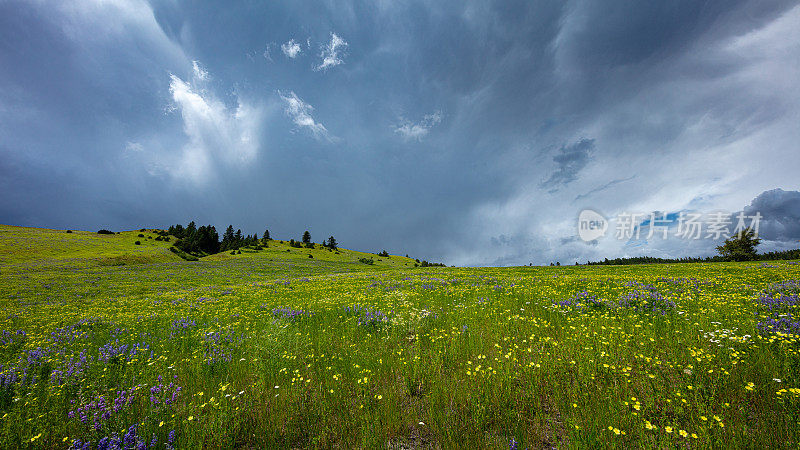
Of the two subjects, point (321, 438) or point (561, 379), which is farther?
point (561, 379)

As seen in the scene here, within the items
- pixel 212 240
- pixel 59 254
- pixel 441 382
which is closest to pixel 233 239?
pixel 212 240

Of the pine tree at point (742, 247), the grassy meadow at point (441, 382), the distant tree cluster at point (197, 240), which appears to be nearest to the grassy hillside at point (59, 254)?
the distant tree cluster at point (197, 240)

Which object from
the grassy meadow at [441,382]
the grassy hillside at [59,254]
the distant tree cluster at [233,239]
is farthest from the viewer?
the distant tree cluster at [233,239]

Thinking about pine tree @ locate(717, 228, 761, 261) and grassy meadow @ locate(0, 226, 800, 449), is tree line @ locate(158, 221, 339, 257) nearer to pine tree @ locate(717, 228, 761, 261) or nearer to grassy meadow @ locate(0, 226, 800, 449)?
grassy meadow @ locate(0, 226, 800, 449)

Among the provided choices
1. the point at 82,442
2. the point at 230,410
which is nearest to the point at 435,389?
the point at 230,410

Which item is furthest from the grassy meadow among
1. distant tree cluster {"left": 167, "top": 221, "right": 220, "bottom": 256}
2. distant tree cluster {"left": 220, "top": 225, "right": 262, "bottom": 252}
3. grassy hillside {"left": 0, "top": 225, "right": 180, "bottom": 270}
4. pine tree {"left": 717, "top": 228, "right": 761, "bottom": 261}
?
distant tree cluster {"left": 220, "top": 225, "right": 262, "bottom": 252}

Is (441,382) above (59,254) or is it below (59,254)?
above

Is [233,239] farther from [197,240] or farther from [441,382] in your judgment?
[441,382]

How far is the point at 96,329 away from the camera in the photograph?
33.6ft

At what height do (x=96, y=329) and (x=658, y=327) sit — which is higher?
(x=658, y=327)

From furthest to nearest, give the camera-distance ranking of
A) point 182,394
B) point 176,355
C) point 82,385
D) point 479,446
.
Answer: point 176,355
point 82,385
point 182,394
point 479,446

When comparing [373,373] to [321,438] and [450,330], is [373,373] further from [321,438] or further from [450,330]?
[450,330]

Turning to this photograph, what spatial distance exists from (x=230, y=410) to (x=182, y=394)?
61.7 inches

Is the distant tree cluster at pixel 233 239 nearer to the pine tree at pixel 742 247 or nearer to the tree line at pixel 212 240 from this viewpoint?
the tree line at pixel 212 240
